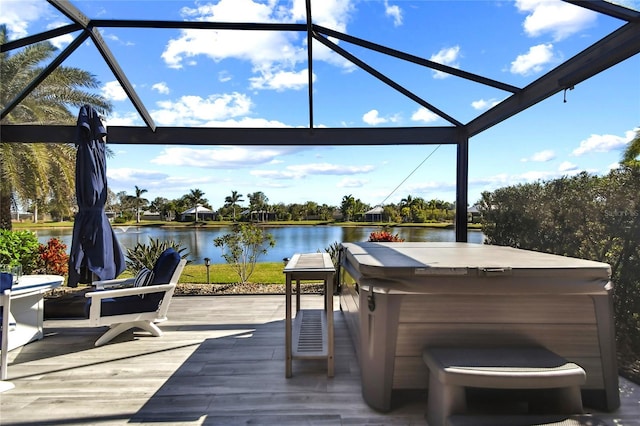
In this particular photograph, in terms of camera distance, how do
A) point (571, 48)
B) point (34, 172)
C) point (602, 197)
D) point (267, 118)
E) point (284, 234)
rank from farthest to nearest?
1. point (284, 234)
2. point (34, 172)
3. point (267, 118)
4. point (602, 197)
5. point (571, 48)

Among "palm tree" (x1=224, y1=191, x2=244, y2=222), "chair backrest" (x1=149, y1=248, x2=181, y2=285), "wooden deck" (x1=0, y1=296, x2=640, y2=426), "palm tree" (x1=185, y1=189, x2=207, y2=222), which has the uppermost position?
"palm tree" (x1=185, y1=189, x2=207, y2=222)

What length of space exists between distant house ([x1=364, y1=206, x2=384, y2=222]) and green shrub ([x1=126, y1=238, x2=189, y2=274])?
3.69 metres

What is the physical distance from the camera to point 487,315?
2.22 m

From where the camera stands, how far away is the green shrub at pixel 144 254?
21.5 ft

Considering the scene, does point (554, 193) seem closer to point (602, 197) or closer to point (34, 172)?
point (602, 197)

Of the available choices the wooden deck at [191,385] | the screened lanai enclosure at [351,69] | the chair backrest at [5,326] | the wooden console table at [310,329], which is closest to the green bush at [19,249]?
the screened lanai enclosure at [351,69]

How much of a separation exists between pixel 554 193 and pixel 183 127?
4172mm

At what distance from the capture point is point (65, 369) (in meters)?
2.96

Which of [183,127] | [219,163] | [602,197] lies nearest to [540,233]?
[602,197]

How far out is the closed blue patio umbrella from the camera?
3.61m

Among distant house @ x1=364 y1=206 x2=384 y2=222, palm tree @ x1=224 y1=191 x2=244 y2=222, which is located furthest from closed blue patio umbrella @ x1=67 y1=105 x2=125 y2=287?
distant house @ x1=364 y1=206 x2=384 y2=222

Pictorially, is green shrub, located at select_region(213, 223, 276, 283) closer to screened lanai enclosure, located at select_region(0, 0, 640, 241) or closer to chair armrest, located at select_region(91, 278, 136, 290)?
screened lanai enclosure, located at select_region(0, 0, 640, 241)

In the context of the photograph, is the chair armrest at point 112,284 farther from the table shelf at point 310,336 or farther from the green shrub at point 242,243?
the green shrub at point 242,243

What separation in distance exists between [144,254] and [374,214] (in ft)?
14.3
